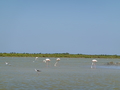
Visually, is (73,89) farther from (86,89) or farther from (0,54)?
(0,54)

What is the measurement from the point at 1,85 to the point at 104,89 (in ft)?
18.4

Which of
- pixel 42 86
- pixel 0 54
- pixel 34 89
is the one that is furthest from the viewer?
pixel 0 54

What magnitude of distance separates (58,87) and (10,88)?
2.57 m

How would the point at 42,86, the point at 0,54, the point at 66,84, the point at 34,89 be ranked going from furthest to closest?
the point at 0,54
the point at 66,84
the point at 42,86
the point at 34,89

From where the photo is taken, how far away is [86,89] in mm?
15227

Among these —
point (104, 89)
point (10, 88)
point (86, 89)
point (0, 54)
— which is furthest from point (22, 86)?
point (0, 54)

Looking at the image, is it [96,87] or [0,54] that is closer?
[96,87]

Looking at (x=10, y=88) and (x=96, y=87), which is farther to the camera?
(x=96, y=87)

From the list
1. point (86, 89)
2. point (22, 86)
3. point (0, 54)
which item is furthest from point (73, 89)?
point (0, 54)

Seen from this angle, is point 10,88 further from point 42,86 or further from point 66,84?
point 66,84

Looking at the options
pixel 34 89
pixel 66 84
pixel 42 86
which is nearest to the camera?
pixel 34 89

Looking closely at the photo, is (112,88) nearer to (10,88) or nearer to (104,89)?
(104,89)

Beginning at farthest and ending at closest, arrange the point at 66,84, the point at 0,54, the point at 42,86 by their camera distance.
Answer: the point at 0,54
the point at 66,84
the point at 42,86

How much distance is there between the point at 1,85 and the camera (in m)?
16.0
